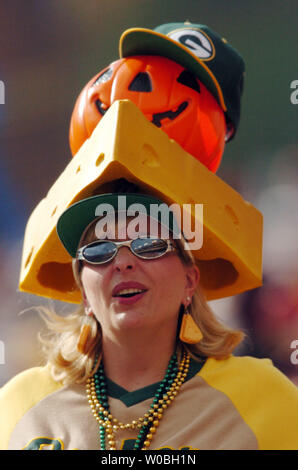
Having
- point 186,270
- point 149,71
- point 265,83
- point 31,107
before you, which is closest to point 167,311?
point 186,270

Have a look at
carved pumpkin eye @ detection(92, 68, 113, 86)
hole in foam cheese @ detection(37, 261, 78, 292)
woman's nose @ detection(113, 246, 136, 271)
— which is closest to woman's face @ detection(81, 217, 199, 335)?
woman's nose @ detection(113, 246, 136, 271)

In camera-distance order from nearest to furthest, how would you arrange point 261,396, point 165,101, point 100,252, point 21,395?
point 261,396 < point 100,252 < point 21,395 < point 165,101

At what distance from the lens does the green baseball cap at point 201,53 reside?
2.55m

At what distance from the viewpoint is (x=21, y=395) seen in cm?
226

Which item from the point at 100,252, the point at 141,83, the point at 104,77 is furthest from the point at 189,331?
the point at 104,77

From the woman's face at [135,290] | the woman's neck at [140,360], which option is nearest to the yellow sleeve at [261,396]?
the woman's neck at [140,360]

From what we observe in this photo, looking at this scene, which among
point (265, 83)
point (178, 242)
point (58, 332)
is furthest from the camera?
point (265, 83)

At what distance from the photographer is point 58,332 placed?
2.50 m

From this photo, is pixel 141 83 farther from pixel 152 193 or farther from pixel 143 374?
pixel 143 374

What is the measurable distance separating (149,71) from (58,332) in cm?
110

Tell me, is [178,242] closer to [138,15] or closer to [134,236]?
[134,236]

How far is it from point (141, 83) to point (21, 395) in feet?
4.19

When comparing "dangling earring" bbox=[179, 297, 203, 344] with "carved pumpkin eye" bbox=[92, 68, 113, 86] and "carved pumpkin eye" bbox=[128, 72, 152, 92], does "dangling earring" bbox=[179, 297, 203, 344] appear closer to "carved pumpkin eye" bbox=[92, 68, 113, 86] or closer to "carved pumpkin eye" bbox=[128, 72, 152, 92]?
"carved pumpkin eye" bbox=[128, 72, 152, 92]

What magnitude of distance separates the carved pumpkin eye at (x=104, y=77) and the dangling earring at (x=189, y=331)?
40.9 inches
